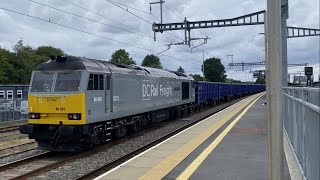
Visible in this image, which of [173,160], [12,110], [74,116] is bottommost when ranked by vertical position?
[173,160]

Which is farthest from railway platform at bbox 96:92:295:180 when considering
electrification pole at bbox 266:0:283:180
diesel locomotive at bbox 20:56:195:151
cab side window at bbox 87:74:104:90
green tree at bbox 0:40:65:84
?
green tree at bbox 0:40:65:84

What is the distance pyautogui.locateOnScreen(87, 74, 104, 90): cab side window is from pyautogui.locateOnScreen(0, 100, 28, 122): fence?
14.1 metres

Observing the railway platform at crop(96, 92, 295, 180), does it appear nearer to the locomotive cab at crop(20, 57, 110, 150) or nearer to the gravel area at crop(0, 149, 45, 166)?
the locomotive cab at crop(20, 57, 110, 150)

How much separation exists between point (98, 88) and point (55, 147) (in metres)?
2.40

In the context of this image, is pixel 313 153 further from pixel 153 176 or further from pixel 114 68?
pixel 114 68

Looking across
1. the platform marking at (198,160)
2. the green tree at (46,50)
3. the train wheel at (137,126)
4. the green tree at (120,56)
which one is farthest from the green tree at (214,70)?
the platform marking at (198,160)

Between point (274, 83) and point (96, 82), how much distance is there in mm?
10247

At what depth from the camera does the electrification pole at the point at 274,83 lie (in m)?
4.36

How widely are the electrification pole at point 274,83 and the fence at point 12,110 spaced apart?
24.4 m

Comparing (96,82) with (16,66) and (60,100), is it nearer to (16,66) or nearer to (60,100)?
(60,100)

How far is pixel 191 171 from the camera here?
28.0 feet

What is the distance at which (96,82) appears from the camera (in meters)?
14.1

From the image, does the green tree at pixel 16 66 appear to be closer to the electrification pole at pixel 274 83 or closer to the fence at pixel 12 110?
the fence at pixel 12 110

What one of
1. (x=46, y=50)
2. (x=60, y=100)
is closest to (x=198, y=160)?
(x=60, y=100)
